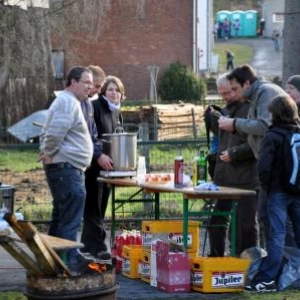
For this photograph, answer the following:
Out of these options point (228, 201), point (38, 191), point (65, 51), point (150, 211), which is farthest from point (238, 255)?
point (65, 51)

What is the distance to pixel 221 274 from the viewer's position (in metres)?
9.54

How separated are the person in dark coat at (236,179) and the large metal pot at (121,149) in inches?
37.6

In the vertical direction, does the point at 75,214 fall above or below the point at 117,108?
below

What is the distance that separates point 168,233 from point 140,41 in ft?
122

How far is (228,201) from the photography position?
10625 mm

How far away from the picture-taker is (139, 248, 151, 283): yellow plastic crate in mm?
10188

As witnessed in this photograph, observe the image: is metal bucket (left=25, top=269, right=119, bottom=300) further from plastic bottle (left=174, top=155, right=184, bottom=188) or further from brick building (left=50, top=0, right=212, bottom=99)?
brick building (left=50, top=0, right=212, bottom=99)

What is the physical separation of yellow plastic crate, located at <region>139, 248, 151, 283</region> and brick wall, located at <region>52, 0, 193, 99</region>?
35.1 metres

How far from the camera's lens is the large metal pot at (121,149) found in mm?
10922

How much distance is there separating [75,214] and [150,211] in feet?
13.4

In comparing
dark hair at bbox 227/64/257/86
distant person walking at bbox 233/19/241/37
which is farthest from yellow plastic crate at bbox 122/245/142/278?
distant person walking at bbox 233/19/241/37

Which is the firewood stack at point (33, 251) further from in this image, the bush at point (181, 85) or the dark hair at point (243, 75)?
the bush at point (181, 85)

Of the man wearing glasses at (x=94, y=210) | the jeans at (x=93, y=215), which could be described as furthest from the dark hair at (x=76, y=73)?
the jeans at (x=93, y=215)

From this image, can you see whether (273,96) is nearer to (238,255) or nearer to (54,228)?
(238,255)
